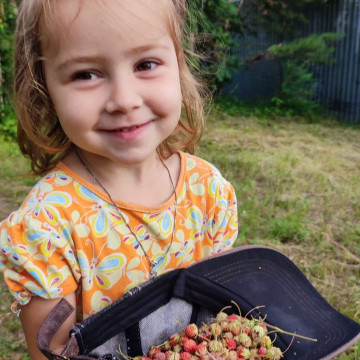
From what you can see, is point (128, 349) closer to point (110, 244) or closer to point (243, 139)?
point (110, 244)

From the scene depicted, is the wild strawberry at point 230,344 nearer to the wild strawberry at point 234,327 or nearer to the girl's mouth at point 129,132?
the wild strawberry at point 234,327

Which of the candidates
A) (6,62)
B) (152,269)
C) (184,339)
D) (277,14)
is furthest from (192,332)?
(277,14)

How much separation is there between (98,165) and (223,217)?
0.41 m

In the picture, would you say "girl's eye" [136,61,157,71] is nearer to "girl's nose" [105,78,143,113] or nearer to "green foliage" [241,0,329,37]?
"girl's nose" [105,78,143,113]

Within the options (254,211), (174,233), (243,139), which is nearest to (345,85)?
(243,139)

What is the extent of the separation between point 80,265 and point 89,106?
40cm

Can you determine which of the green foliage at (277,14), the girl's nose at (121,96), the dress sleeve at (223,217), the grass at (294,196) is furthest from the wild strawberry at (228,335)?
the green foliage at (277,14)

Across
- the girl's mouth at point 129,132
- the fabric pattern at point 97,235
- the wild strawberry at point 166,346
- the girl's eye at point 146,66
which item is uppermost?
the girl's eye at point 146,66

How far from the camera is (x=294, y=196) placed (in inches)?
147

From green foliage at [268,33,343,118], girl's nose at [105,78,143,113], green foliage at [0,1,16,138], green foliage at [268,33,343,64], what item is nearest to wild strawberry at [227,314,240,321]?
girl's nose at [105,78,143,113]

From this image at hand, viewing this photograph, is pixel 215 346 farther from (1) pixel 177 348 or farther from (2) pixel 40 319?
(2) pixel 40 319

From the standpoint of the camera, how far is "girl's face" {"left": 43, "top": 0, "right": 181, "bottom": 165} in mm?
1067

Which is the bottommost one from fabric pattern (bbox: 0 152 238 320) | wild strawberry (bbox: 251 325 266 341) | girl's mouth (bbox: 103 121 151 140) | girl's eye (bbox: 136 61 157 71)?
wild strawberry (bbox: 251 325 266 341)

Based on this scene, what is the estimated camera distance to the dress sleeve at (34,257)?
3.78ft
